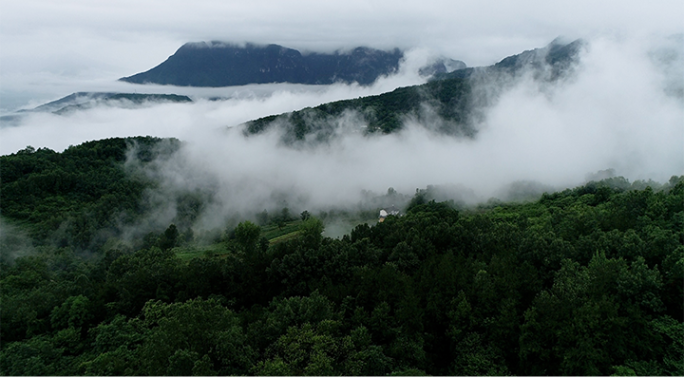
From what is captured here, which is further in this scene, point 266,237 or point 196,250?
point 266,237

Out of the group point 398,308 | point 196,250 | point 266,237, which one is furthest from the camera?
point 266,237

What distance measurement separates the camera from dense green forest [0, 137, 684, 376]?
2594 cm

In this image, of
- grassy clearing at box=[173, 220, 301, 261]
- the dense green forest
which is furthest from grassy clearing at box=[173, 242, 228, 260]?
the dense green forest

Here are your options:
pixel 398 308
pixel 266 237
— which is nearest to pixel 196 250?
pixel 266 237

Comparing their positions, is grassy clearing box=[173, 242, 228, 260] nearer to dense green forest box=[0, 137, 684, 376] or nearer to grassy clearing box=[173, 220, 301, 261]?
grassy clearing box=[173, 220, 301, 261]

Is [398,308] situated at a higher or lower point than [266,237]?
higher

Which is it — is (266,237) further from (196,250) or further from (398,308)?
(398,308)

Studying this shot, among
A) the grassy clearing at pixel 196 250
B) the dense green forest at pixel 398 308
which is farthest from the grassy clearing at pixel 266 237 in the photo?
the dense green forest at pixel 398 308

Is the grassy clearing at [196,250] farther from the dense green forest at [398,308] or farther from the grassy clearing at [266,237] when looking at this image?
the dense green forest at [398,308]

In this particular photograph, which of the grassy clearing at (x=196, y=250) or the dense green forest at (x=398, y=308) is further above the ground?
the dense green forest at (x=398, y=308)

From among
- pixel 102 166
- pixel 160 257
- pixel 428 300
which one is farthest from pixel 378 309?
pixel 102 166

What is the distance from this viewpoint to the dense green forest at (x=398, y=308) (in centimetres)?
2594

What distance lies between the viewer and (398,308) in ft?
102

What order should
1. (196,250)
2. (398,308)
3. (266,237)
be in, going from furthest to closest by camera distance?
(266,237) < (196,250) < (398,308)
